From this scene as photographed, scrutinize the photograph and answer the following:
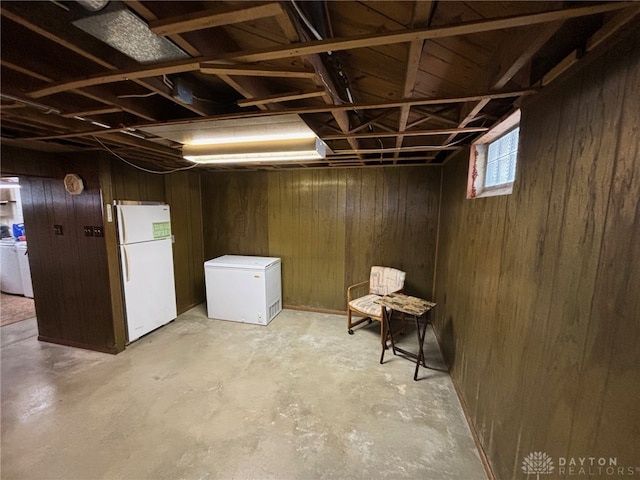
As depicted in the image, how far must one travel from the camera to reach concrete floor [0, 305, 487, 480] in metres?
1.69

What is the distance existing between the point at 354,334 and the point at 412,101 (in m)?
2.84

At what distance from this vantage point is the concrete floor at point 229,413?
1694 millimetres

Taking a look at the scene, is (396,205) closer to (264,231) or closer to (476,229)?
(476,229)

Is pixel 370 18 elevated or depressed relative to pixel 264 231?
elevated

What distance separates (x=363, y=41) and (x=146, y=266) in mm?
3468

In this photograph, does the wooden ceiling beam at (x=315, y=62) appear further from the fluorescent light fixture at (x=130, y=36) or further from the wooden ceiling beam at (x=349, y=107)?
the fluorescent light fixture at (x=130, y=36)

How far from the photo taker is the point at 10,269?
16.0 ft

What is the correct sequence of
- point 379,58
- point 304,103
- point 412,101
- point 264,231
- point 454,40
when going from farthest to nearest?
point 264,231, point 304,103, point 412,101, point 379,58, point 454,40

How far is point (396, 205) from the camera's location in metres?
3.74

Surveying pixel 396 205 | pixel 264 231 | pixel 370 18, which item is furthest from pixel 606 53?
pixel 264 231

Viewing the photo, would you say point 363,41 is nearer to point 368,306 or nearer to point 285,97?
point 285,97

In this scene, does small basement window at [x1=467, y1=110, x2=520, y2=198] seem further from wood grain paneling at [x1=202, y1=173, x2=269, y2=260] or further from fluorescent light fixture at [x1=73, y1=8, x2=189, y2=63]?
wood grain paneling at [x1=202, y1=173, x2=269, y2=260]

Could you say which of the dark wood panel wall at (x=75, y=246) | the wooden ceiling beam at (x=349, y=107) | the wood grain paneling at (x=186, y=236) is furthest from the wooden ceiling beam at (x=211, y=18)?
the wood grain paneling at (x=186, y=236)

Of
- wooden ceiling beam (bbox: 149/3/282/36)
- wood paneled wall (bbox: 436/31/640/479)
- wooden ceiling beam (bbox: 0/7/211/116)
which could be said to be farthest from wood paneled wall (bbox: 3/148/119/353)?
wood paneled wall (bbox: 436/31/640/479)
